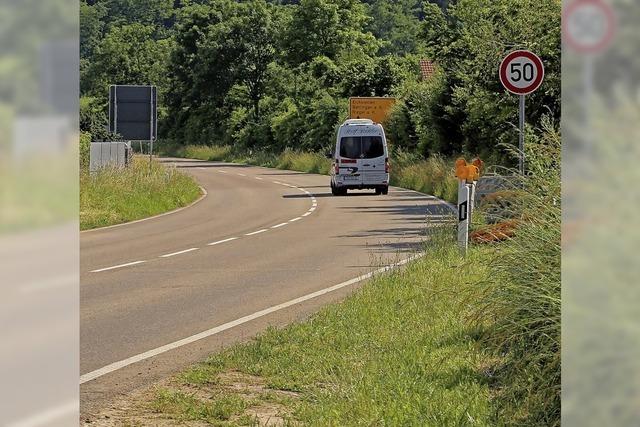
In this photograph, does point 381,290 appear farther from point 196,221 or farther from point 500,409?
point 196,221

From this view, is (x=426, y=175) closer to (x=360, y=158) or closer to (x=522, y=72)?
(x=360, y=158)

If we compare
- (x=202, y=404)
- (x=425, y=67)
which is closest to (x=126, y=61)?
(x=425, y=67)

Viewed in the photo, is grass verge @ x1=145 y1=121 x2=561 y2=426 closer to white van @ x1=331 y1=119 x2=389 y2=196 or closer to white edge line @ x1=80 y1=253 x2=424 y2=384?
white edge line @ x1=80 y1=253 x2=424 y2=384

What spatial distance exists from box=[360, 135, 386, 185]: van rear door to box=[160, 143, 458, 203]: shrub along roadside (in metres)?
2.00

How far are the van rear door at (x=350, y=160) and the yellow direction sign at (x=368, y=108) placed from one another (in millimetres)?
20532

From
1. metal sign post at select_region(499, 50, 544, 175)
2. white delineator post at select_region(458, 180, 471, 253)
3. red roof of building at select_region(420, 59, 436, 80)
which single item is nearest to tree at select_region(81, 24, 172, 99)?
red roof of building at select_region(420, 59, 436, 80)

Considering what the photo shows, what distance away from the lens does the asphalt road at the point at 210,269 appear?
33.8ft

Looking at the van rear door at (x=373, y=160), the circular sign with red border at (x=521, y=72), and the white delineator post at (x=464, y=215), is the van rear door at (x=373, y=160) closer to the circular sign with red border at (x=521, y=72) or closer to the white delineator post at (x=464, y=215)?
the circular sign with red border at (x=521, y=72)

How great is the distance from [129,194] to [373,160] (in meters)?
10.8

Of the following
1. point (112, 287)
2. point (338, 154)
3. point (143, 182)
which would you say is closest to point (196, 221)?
point (143, 182)
